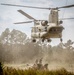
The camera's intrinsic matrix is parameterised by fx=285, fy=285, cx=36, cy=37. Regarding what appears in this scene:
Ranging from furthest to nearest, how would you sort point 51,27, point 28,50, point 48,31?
point 28,50 → point 48,31 → point 51,27

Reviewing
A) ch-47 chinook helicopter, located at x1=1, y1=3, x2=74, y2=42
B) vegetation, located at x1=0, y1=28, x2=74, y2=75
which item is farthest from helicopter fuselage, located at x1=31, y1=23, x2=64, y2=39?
vegetation, located at x1=0, y1=28, x2=74, y2=75

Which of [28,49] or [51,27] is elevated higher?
[51,27]

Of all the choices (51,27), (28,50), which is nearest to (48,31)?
(51,27)

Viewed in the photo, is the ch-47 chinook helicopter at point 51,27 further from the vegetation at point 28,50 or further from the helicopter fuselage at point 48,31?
the vegetation at point 28,50

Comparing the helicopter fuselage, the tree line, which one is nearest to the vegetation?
the tree line

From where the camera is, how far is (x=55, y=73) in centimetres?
1756

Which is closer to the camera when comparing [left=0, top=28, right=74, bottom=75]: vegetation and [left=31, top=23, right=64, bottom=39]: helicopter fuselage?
[left=31, top=23, right=64, bottom=39]: helicopter fuselage

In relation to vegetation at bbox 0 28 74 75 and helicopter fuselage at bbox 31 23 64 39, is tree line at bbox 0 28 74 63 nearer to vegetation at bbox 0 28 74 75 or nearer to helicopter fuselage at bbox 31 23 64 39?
vegetation at bbox 0 28 74 75

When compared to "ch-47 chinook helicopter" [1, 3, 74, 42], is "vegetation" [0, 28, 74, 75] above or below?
below

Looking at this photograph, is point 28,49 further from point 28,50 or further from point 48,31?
point 48,31

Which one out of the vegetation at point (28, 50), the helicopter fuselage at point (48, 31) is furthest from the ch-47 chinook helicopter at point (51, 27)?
the vegetation at point (28, 50)

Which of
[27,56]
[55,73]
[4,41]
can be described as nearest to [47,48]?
[4,41]

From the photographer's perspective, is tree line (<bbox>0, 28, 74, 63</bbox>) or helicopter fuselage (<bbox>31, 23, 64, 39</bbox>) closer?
helicopter fuselage (<bbox>31, 23, 64, 39</bbox>)

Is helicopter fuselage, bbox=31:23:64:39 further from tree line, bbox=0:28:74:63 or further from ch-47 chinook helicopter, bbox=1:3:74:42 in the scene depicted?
tree line, bbox=0:28:74:63
